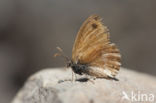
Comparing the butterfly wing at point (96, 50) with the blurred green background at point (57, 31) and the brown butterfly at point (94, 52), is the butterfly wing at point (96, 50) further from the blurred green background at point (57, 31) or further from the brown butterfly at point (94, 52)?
the blurred green background at point (57, 31)

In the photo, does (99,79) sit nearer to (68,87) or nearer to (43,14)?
(68,87)

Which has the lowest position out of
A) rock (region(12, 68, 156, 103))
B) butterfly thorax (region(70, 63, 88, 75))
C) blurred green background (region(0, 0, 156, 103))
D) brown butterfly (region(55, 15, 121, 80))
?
rock (region(12, 68, 156, 103))

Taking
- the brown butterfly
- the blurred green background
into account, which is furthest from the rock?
the blurred green background

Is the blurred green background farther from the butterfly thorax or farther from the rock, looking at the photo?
the butterfly thorax

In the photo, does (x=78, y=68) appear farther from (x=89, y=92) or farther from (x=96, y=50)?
(x=89, y=92)

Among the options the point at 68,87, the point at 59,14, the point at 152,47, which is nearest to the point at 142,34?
the point at 152,47

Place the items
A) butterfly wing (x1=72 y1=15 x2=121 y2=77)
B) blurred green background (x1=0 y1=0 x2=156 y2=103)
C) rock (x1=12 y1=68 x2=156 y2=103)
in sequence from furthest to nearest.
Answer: blurred green background (x1=0 y1=0 x2=156 y2=103) < butterfly wing (x1=72 y1=15 x2=121 y2=77) < rock (x1=12 y1=68 x2=156 y2=103)

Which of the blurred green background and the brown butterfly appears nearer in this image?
the brown butterfly

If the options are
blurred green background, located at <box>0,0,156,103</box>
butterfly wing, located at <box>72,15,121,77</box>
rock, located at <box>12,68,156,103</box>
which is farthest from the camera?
blurred green background, located at <box>0,0,156,103</box>

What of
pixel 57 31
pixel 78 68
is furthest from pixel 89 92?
pixel 57 31
